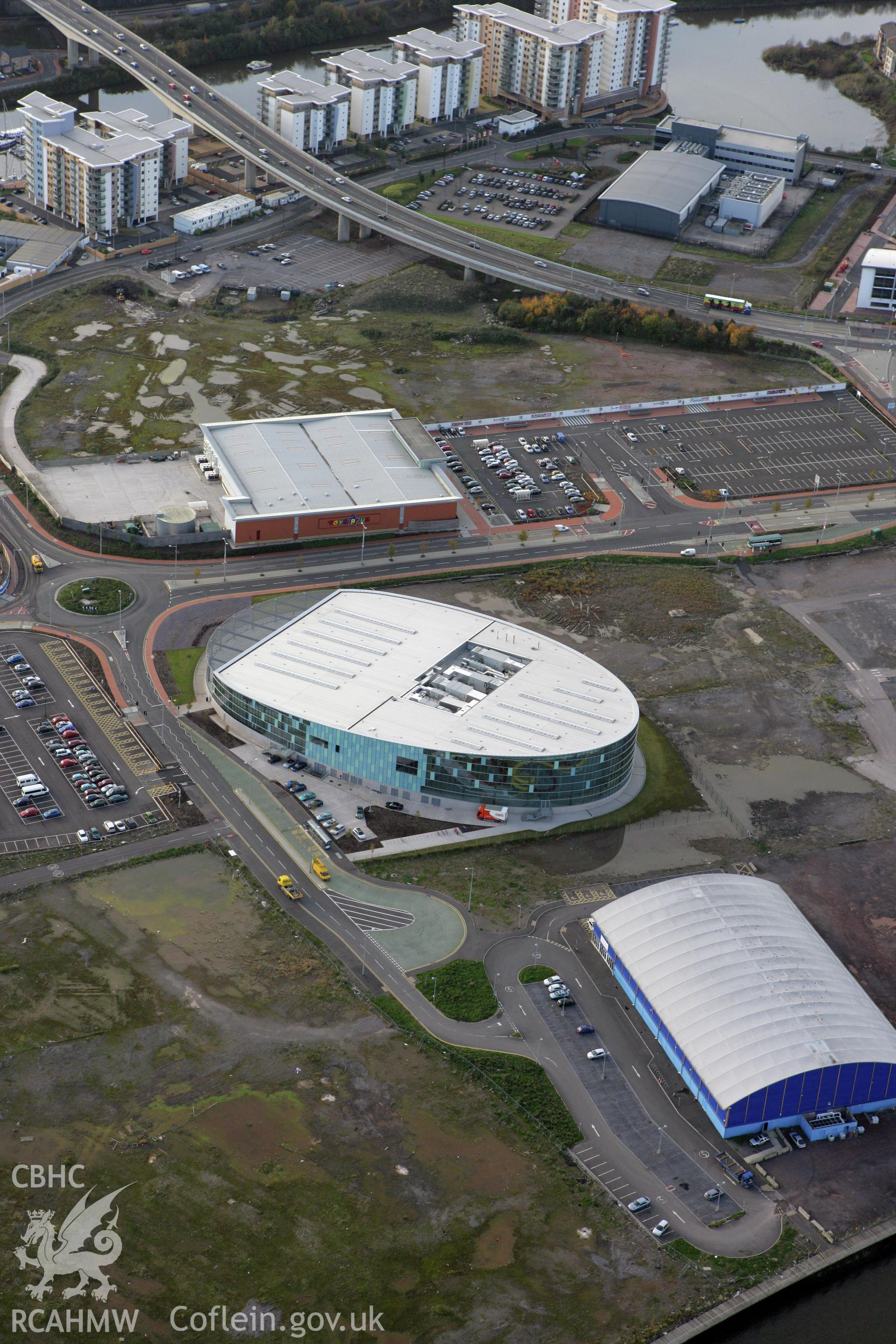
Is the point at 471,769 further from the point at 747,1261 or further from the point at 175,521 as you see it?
the point at 175,521

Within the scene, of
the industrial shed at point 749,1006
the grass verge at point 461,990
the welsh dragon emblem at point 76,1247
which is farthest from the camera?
the grass verge at point 461,990

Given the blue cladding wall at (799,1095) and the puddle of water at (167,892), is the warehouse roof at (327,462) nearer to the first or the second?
the puddle of water at (167,892)

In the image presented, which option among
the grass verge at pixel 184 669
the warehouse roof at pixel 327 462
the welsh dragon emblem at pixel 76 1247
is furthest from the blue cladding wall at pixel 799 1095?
the warehouse roof at pixel 327 462

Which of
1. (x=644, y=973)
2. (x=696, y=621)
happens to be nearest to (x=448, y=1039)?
(x=644, y=973)

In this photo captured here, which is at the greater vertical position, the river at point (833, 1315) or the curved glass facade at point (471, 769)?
the curved glass facade at point (471, 769)

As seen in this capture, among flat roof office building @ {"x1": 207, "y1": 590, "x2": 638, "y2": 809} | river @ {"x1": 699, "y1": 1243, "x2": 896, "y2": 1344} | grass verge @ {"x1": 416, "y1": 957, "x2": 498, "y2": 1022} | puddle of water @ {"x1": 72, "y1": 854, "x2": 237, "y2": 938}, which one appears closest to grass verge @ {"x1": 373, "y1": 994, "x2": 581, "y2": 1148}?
grass verge @ {"x1": 416, "y1": 957, "x2": 498, "y2": 1022}

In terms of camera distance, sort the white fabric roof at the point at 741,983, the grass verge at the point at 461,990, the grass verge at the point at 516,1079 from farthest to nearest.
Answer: the grass verge at the point at 461,990, the white fabric roof at the point at 741,983, the grass verge at the point at 516,1079
